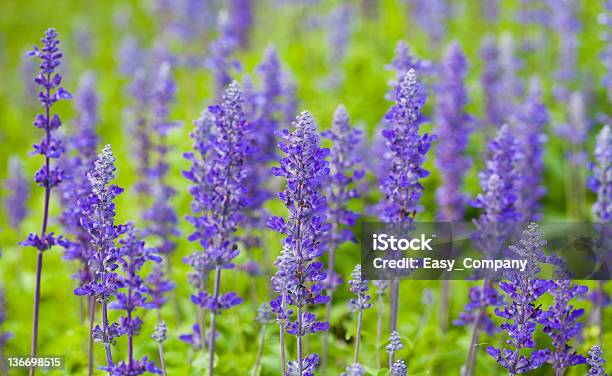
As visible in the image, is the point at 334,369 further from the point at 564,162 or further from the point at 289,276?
the point at 564,162

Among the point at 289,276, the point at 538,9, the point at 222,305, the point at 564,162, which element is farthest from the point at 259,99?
the point at 538,9

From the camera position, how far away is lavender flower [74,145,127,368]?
13.1ft

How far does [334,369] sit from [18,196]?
13.0ft

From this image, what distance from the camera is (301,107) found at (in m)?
8.84

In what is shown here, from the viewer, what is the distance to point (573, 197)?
325 inches

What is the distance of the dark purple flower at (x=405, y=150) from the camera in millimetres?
4605

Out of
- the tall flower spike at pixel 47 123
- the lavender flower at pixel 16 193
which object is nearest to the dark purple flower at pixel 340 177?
the tall flower spike at pixel 47 123

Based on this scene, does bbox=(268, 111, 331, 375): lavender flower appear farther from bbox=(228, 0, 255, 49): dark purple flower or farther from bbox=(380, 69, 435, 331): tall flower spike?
bbox=(228, 0, 255, 49): dark purple flower

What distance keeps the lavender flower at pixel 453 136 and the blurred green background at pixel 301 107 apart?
0.76 metres

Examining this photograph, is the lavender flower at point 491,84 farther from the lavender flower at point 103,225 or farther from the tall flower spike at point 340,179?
the lavender flower at point 103,225

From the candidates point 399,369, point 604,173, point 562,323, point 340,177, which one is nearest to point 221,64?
point 340,177

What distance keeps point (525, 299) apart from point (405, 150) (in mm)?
1180

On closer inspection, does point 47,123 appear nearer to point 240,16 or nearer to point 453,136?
point 453,136

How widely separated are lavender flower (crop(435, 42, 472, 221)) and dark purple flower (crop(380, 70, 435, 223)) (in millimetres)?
2330
